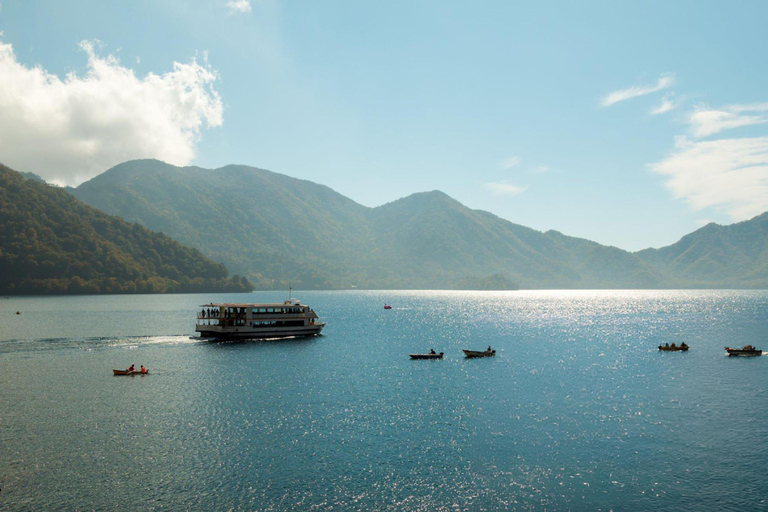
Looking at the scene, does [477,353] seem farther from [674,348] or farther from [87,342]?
[87,342]

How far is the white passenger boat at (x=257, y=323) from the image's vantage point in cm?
11594

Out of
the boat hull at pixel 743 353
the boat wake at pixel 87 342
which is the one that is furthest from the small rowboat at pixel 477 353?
the boat wake at pixel 87 342

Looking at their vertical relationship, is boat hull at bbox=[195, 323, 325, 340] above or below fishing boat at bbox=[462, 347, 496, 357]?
above

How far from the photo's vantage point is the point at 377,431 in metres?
48.8

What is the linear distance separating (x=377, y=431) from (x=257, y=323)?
3182 inches

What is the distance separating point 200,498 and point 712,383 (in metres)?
74.1

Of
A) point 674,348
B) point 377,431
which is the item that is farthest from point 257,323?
point 674,348

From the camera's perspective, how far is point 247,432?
158ft

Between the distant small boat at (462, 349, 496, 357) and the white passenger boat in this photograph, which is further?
the white passenger boat

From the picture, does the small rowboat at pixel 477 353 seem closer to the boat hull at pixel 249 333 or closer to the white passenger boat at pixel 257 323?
the white passenger boat at pixel 257 323

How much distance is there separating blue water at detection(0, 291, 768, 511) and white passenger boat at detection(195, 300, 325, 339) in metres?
16.4

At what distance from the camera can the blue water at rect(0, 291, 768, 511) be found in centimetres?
3431

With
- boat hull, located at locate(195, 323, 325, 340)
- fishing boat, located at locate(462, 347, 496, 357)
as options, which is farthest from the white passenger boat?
fishing boat, located at locate(462, 347, 496, 357)

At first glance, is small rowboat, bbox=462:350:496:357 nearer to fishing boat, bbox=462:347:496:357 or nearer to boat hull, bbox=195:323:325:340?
fishing boat, bbox=462:347:496:357
